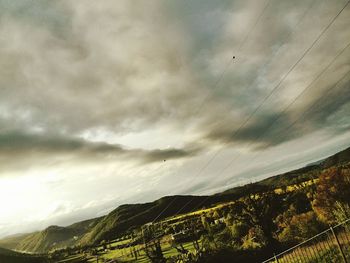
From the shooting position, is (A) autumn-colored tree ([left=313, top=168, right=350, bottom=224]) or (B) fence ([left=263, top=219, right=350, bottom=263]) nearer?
(B) fence ([left=263, top=219, right=350, bottom=263])

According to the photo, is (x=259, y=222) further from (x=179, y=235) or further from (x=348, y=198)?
(x=179, y=235)

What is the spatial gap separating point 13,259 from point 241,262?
638 feet

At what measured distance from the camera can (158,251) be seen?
43438 mm

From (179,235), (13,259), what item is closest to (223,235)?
(179,235)

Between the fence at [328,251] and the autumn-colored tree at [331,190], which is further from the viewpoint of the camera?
the autumn-colored tree at [331,190]

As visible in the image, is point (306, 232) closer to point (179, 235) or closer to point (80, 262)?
point (179, 235)

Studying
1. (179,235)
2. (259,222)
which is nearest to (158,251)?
(259,222)

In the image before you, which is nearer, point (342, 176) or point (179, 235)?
point (342, 176)

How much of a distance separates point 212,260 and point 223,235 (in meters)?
20.7

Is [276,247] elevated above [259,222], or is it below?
below

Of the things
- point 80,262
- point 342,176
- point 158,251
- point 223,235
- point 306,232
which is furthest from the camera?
point 80,262

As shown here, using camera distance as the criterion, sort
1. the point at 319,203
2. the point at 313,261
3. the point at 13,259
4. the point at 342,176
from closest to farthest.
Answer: the point at 313,261
the point at 319,203
the point at 342,176
the point at 13,259

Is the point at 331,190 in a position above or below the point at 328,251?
above

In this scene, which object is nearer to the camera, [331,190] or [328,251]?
[328,251]
